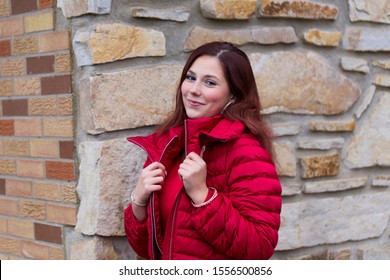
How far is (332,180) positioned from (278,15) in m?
0.82

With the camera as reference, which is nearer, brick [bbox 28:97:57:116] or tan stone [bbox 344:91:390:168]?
brick [bbox 28:97:57:116]

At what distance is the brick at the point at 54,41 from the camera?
220 cm

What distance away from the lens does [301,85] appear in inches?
103

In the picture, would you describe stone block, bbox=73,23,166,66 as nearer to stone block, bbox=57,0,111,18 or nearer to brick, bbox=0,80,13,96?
stone block, bbox=57,0,111,18

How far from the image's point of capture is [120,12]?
215 centimetres

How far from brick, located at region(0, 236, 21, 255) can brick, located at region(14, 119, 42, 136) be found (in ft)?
1.62

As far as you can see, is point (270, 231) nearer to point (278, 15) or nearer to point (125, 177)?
point (125, 177)

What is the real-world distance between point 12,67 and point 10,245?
0.80 m

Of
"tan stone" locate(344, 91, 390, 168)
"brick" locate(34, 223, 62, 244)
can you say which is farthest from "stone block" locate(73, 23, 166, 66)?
"tan stone" locate(344, 91, 390, 168)

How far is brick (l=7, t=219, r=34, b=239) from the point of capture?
8.10 ft

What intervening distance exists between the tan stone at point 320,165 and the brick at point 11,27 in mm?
1382

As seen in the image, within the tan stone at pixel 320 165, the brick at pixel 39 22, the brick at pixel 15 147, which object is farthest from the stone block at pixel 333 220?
the brick at pixel 39 22

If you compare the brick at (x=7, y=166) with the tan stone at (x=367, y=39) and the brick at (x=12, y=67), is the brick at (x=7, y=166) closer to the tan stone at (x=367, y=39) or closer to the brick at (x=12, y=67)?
the brick at (x=12, y=67)

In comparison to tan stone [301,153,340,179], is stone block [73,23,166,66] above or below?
above
